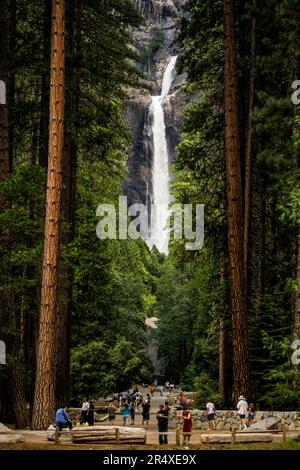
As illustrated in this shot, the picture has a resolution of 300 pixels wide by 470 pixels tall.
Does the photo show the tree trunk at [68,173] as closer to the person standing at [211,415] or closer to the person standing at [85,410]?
the person standing at [85,410]

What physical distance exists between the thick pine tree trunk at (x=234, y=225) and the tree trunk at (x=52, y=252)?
14.9ft

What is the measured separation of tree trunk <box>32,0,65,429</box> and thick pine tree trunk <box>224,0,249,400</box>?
4534mm

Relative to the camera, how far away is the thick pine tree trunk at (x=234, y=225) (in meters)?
17.3

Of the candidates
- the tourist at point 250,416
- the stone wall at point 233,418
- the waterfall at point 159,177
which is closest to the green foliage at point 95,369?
the stone wall at point 233,418

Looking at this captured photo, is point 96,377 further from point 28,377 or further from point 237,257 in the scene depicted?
point 237,257

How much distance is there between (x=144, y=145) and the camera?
86438mm

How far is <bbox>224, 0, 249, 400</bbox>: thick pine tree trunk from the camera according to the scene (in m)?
17.3

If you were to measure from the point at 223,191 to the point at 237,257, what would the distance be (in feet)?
15.2

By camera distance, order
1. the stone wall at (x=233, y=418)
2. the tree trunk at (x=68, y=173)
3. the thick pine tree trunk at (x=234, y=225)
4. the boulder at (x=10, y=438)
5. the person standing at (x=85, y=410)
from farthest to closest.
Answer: the person standing at (x=85, y=410) → the tree trunk at (x=68, y=173) → the stone wall at (x=233, y=418) → the thick pine tree trunk at (x=234, y=225) → the boulder at (x=10, y=438)

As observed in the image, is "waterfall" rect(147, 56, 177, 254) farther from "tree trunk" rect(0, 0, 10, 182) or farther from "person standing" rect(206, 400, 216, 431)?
"tree trunk" rect(0, 0, 10, 182)

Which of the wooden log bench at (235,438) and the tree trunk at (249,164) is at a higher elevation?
the tree trunk at (249,164)

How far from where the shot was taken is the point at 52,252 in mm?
15250

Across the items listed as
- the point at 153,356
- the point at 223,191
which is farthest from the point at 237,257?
the point at 153,356

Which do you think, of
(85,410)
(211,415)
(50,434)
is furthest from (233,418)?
(50,434)
